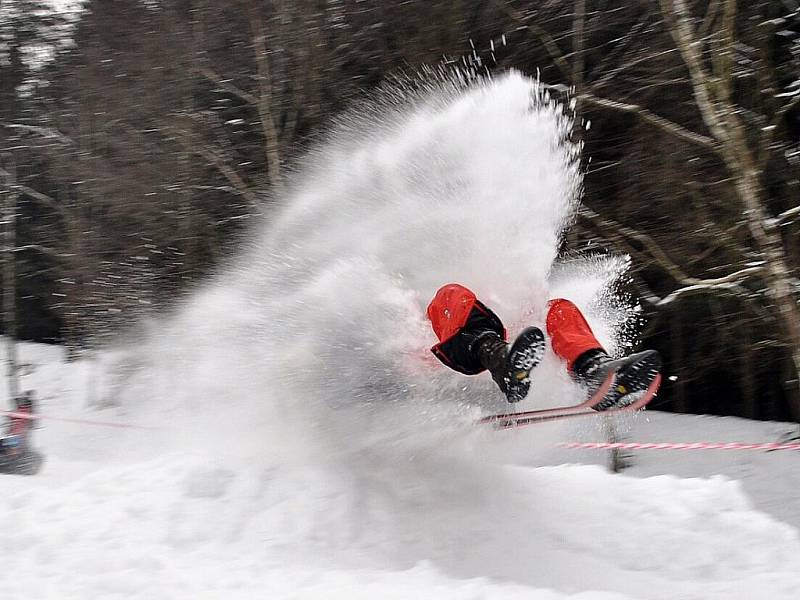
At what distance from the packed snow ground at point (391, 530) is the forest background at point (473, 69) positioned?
2573 mm

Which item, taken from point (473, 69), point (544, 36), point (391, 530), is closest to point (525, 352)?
point (391, 530)

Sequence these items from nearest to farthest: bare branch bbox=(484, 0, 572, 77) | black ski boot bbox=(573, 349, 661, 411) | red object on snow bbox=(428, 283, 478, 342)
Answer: black ski boot bbox=(573, 349, 661, 411) < red object on snow bbox=(428, 283, 478, 342) < bare branch bbox=(484, 0, 572, 77)

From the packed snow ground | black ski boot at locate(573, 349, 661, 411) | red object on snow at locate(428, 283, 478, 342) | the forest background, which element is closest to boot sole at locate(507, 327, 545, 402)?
black ski boot at locate(573, 349, 661, 411)

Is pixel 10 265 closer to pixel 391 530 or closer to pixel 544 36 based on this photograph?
pixel 544 36

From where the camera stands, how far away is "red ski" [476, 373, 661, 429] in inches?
172

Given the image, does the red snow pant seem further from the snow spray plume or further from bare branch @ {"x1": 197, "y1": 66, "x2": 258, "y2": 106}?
bare branch @ {"x1": 197, "y1": 66, "x2": 258, "y2": 106}

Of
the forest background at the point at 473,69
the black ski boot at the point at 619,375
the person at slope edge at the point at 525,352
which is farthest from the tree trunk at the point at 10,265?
the black ski boot at the point at 619,375

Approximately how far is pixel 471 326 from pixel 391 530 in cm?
124

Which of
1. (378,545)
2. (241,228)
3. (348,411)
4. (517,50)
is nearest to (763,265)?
(348,411)

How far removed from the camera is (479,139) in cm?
622

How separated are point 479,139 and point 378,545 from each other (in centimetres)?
317

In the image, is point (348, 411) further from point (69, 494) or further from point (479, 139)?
point (479, 139)

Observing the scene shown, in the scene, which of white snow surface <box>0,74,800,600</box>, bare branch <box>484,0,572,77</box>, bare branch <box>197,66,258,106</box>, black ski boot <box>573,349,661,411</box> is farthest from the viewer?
bare branch <box>197,66,258,106</box>

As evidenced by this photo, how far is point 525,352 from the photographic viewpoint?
431cm
